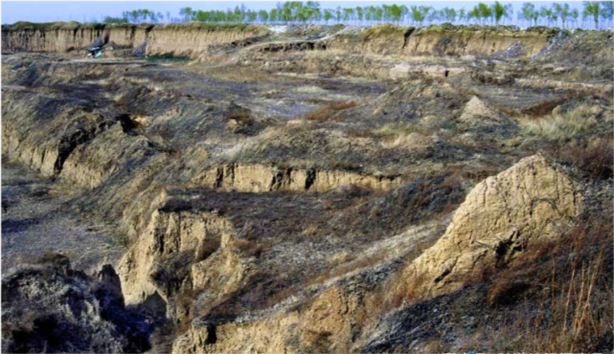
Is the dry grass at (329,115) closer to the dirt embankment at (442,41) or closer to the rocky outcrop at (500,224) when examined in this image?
the rocky outcrop at (500,224)

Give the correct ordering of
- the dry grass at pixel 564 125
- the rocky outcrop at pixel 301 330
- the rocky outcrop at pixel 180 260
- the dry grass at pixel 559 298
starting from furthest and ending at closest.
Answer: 1. the dry grass at pixel 564 125
2. the rocky outcrop at pixel 180 260
3. the rocky outcrop at pixel 301 330
4. the dry grass at pixel 559 298

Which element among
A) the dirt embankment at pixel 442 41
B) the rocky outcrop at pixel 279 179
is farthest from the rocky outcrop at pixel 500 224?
the dirt embankment at pixel 442 41

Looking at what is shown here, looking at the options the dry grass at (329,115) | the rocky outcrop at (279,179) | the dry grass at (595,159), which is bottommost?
the rocky outcrop at (279,179)

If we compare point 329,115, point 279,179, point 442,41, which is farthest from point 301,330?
point 442,41

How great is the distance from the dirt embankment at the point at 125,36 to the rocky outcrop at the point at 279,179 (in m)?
67.7

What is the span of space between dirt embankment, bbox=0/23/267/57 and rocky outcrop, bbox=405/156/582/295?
7875cm

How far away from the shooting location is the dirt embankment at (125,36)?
97.4m

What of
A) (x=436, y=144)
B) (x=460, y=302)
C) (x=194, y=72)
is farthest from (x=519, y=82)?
(x=460, y=302)

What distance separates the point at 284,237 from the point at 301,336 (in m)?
5.03

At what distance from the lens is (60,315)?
13.2m

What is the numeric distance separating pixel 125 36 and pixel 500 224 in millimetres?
106180

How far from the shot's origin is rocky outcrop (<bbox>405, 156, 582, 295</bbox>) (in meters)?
11.1

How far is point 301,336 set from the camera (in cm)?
1134

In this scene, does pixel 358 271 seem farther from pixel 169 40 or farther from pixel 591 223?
pixel 169 40
